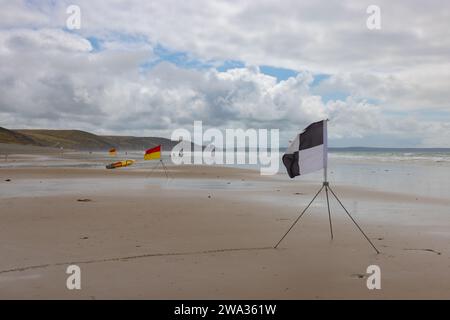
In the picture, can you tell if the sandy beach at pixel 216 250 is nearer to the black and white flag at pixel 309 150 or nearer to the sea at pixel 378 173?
the black and white flag at pixel 309 150

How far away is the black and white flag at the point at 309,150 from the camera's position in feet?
32.2

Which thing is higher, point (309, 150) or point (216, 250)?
point (309, 150)

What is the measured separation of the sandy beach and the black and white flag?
169 cm

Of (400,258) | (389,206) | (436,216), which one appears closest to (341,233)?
(400,258)

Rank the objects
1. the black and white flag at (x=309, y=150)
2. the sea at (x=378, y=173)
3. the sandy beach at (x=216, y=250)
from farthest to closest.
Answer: the sea at (x=378, y=173), the black and white flag at (x=309, y=150), the sandy beach at (x=216, y=250)

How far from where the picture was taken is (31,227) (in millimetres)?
11547

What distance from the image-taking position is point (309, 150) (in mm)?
9992

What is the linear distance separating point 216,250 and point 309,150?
299 cm

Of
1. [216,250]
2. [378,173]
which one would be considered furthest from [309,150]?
[378,173]

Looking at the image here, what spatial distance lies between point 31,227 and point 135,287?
5.91 m

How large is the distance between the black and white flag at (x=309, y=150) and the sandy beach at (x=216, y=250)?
1.69 metres

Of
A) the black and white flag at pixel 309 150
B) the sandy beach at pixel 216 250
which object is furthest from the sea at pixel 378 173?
the black and white flag at pixel 309 150

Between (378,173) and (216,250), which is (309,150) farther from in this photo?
(378,173)
